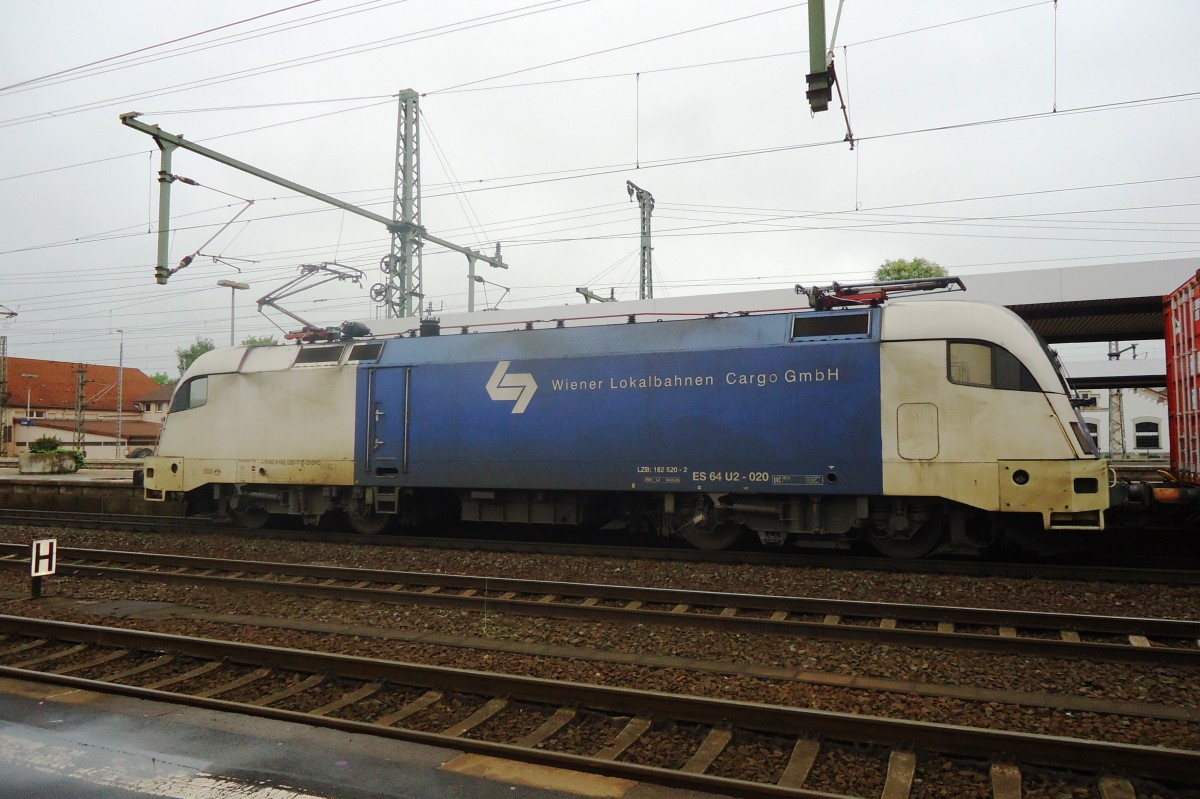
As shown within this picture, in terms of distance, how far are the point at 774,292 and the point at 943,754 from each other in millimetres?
17449

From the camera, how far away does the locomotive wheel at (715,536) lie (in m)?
11.3

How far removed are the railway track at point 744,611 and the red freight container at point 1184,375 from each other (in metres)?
5.21

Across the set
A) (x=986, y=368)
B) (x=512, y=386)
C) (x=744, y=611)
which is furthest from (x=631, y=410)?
(x=986, y=368)

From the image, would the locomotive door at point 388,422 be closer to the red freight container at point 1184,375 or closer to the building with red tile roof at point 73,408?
the red freight container at point 1184,375

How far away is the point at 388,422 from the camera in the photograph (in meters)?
13.1

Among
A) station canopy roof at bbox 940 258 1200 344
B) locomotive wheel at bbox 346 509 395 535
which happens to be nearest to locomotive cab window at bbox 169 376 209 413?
locomotive wheel at bbox 346 509 395 535

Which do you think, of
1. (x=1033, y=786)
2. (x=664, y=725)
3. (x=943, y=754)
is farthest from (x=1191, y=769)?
(x=664, y=725)

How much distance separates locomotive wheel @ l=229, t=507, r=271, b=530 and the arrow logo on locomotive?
18.6 ft

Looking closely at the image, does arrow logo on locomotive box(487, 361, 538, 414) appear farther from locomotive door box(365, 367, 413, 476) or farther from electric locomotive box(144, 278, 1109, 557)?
locomotive door box(365, 367, 413, 476)

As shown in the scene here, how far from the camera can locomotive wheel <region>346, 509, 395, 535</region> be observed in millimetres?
13672

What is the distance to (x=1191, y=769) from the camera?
4117 millimetres

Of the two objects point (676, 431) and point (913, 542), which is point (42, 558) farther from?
point (913, 542)

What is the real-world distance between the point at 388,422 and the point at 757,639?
806 centimetres

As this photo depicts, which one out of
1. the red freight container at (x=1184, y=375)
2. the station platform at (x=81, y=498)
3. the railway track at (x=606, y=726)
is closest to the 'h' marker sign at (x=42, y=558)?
the railway track at (x=606, y=726)
